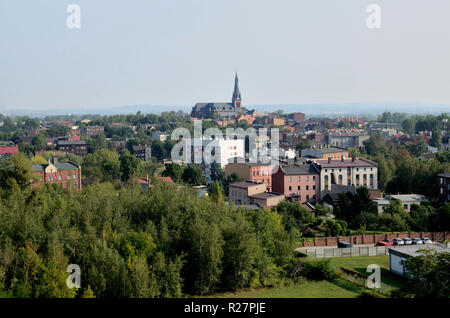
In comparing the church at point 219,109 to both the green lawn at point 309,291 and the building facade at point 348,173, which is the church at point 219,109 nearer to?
the building facade at point 348,173

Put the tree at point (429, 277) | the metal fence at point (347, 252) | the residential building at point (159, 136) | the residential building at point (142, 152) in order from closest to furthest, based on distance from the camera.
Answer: the tree at point (429, 277) < the metal fence at point (347, 252) < the residential building at point (142, 152) < the residential building at point (159, 136)

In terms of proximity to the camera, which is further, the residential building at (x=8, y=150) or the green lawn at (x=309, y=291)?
the residential building at (x=8, y=150)

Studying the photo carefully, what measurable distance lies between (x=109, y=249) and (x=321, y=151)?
26662mm

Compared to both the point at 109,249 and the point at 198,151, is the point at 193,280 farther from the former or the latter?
the point at 198,151

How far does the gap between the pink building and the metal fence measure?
8.65 metres

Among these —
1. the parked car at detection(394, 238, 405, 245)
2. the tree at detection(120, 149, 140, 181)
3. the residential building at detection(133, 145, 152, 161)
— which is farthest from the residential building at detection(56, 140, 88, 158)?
the parked car at detection(394, 238, 405, 245)

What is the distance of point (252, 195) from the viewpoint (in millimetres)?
23391

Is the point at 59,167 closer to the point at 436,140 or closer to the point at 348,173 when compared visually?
the point at 348,173

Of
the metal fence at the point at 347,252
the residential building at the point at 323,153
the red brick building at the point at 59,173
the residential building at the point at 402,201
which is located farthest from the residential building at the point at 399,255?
the residential building at the point at 323,153

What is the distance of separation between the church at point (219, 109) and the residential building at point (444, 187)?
213 ft

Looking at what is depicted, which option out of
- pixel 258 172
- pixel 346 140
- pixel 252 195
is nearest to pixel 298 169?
pixel 258 172

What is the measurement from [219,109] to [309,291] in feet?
267

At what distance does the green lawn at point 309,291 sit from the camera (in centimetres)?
1208
